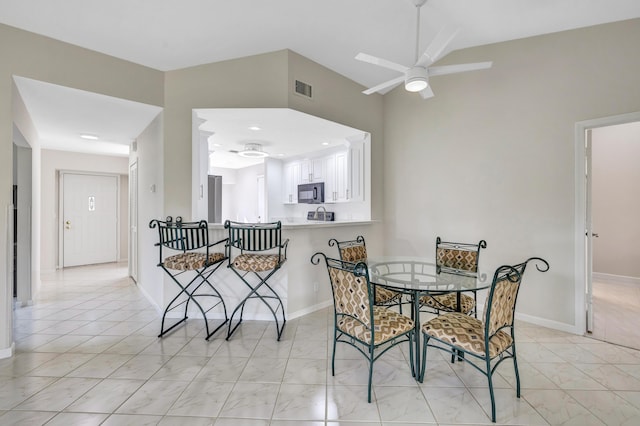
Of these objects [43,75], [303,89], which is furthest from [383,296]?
[43,75]

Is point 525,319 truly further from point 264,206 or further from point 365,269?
point 264,206

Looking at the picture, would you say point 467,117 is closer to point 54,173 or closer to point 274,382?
point 274,382

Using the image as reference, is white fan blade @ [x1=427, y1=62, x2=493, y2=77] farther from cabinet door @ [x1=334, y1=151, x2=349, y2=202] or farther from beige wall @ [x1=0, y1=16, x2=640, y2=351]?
cabinet door @ [x1=334, y1=151, x2=349, y2=202]

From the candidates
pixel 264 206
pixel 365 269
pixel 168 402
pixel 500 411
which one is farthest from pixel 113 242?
pixel 500 411

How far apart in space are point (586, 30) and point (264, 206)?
17.7ft

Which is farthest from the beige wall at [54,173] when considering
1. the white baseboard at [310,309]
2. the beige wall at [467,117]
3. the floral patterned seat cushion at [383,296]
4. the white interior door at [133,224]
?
the floral patterned seat cushion at [383,296]

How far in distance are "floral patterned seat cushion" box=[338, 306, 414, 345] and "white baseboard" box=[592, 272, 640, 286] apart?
456 centimetres

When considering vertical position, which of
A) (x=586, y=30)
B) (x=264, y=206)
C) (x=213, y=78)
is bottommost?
(x=264, y=206)

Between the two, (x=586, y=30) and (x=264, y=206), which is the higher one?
(x=586, y=30)

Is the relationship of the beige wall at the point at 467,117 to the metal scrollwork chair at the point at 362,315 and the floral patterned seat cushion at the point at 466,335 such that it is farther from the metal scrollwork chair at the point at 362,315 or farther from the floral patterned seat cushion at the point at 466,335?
the floral patterned seat cushion at the point at 466,335

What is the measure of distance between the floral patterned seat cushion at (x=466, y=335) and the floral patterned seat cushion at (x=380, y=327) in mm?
150

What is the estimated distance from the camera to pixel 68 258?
19.8 ft

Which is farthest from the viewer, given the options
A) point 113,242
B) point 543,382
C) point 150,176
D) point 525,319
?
point 113,242

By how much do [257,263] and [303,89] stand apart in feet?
6.67
